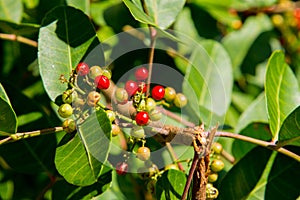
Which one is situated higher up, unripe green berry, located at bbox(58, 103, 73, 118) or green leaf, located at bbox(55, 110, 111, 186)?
unripe green berry, located at bbox(58, 103, 73, 118)

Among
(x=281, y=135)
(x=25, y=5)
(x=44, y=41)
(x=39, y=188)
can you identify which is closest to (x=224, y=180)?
(x=281, y=135)

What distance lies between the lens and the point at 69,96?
61.8 inches

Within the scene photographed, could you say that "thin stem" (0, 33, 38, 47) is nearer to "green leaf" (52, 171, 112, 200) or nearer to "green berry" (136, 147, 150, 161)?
"green leaf" (52, 171, 112, 200)

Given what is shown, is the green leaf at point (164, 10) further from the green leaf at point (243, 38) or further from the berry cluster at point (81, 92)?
the green leaf at point (243, 38)

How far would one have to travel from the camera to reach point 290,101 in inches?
76.8

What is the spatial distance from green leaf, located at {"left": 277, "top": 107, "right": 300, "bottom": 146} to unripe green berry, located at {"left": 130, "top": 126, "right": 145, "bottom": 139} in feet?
1.52

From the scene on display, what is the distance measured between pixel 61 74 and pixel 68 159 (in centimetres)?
28

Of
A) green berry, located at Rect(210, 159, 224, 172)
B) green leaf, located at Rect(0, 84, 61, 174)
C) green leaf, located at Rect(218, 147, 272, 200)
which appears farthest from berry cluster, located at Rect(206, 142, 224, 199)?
green leaf, located at Rect(0, 84, 61, 174)

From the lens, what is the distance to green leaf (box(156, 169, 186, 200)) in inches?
65.3

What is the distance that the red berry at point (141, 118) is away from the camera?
5.01 ft

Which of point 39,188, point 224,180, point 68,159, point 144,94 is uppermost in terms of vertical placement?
point 144,94

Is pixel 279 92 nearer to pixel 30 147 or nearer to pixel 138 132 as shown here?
pixel 138 132

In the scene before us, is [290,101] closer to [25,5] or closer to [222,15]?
[222,15]

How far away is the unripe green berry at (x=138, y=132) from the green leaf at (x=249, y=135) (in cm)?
62
